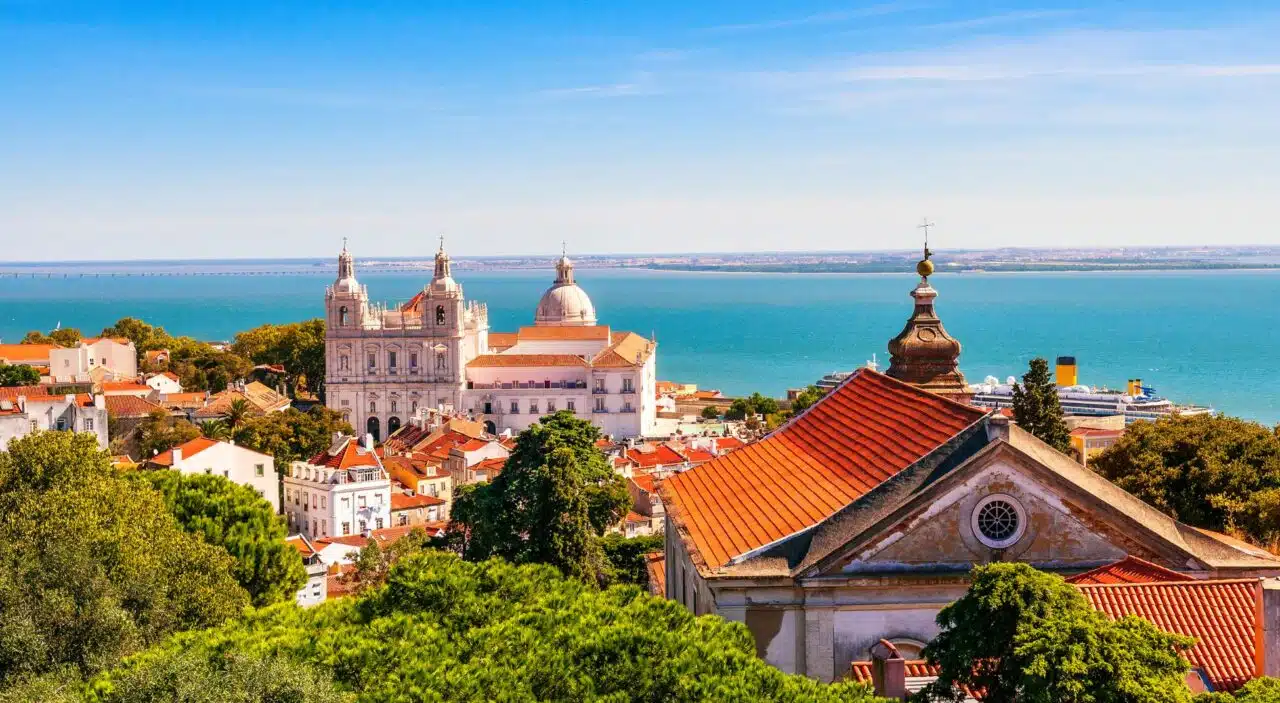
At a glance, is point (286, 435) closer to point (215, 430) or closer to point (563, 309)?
point (215, 430)

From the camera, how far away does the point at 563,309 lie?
97875mm

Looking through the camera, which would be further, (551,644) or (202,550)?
(202,550)

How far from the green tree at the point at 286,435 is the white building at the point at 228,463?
21.4ft

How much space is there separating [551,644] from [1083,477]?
601cm

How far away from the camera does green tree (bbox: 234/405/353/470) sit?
56.7m

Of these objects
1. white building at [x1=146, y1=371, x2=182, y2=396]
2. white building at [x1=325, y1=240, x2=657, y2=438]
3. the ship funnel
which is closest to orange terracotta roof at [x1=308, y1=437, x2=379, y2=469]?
white building at [x1=325, y1=240, x2=657, y2=438]

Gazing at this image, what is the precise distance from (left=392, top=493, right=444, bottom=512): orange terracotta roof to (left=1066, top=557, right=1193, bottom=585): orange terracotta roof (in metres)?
35.7

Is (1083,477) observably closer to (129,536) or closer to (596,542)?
(596,542)

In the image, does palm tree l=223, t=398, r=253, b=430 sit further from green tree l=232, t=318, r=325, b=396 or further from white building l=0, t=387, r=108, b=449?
green tree l=232, t=318, r=325, b=396

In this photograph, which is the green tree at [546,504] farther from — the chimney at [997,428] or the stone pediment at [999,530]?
the chimney at [997,428]

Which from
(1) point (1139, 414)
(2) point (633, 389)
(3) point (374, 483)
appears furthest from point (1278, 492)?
(1) point (1139, 414)

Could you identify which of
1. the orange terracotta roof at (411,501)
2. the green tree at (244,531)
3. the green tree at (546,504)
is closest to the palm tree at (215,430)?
the orange terracotta roof at (411,501)

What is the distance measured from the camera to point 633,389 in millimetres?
79688

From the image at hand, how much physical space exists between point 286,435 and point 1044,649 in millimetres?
51955
